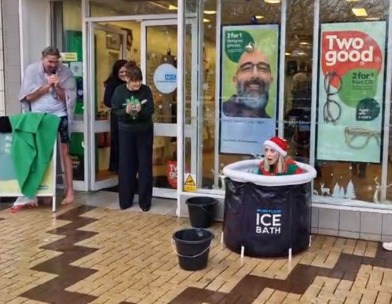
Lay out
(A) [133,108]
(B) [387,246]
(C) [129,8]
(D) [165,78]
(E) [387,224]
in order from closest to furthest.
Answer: (B) [387,246] < (E) [387,224] < (A) [133,108] < (D) [165,78] < (C) [129,8]

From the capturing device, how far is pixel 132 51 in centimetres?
736

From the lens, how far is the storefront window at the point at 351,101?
5066 millimetres

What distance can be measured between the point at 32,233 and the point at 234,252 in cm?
198

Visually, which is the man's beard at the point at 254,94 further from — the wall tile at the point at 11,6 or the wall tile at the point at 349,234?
the wall tile at the point at 11,6

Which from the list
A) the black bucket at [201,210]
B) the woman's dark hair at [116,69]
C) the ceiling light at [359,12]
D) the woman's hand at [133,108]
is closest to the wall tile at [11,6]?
the woman's dark hair at [116,69]

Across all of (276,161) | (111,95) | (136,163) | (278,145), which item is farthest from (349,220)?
(111,95)

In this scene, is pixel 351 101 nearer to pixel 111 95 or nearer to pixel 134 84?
pixel 134 84

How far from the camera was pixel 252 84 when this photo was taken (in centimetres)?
559

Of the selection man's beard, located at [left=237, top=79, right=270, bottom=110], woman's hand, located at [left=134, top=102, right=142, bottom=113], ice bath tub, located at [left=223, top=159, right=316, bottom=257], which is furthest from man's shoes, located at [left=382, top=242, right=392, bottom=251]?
woman's hand, located at [left=134, top=102, right=142, bottom=113]

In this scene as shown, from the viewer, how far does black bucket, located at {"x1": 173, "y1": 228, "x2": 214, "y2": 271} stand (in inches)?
166

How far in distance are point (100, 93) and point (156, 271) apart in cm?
345

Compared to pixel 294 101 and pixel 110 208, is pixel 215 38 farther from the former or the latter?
pixel 110 208

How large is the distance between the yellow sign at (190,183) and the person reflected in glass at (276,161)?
1229mm

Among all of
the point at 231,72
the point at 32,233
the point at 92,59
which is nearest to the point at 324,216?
the point at 231,72
